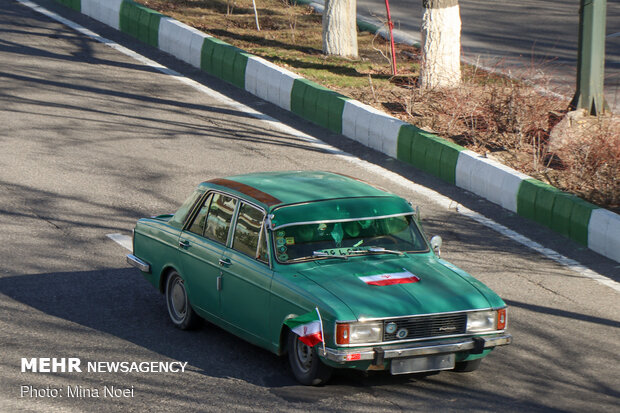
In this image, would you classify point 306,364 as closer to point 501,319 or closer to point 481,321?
point 481,321

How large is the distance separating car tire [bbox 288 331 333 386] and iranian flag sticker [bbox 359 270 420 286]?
0.64 metres

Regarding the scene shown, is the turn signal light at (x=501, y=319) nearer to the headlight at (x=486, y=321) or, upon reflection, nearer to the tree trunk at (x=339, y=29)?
the headlight at (x=486, y=321)

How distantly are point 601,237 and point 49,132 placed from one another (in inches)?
314

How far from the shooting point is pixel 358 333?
6559mm

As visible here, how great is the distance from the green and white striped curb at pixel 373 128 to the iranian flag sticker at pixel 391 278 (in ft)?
13.0

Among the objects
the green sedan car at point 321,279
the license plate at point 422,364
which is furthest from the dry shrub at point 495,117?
the license plate at point 422,364

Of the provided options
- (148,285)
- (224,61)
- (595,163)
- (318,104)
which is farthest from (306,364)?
(224,61)

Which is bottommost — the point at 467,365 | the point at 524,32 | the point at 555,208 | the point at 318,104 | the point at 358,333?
the point at 467,365

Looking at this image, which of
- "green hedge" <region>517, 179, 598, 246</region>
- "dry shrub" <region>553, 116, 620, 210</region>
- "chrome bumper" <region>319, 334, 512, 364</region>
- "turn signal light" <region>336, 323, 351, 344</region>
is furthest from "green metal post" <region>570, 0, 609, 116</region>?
"turn signal light" <region>336, 323, 351, 344</region>

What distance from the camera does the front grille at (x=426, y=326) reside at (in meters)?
6.64

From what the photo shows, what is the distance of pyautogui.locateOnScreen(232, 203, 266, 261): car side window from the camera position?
7452 mm

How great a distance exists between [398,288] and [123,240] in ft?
14.2

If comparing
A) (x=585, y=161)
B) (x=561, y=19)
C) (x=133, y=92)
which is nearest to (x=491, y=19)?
(x=561, y=19)

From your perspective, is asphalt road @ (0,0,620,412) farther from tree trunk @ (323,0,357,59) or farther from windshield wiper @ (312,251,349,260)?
tree trunk @ (323,0,357,59)
